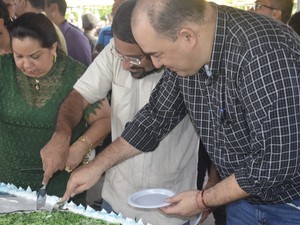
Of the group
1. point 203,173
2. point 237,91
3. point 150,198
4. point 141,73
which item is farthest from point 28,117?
point 203,173

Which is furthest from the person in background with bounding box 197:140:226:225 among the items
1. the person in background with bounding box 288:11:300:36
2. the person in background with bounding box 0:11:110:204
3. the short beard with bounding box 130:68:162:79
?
the short beard with bounding box 130:68:162:79

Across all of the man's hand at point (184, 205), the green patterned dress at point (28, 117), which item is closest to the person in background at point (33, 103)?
the green patterned dress at point (28, 117)

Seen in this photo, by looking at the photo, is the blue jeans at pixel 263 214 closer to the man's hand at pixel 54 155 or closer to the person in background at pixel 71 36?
the man's hand at pixel 54 155

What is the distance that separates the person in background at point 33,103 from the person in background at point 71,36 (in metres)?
1.60

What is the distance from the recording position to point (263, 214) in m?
1.72

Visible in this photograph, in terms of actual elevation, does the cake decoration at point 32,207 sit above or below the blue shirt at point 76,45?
above

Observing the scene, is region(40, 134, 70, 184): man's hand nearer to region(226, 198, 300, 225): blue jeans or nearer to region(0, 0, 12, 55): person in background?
region(226, 198, 300, 225): blue jeans

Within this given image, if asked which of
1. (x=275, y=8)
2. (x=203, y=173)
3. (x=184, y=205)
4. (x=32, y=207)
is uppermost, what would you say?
(x=275, y=8)

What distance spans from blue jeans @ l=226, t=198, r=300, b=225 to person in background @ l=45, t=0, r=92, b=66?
7.31 ft

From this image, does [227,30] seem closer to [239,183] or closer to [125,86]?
[239,183]

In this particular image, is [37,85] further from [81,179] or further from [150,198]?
[150,198]

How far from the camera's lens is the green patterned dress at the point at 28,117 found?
209 cm

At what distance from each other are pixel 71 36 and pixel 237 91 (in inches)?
102

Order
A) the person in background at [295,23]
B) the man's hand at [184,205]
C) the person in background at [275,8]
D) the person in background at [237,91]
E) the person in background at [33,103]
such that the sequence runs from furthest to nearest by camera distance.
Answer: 1. the person in background at [275,8]
2. the person in background at [295,23]
3. the person in background at [33,103]
4. the man's hand at [184,205]
5. the person in background at [237,91]
